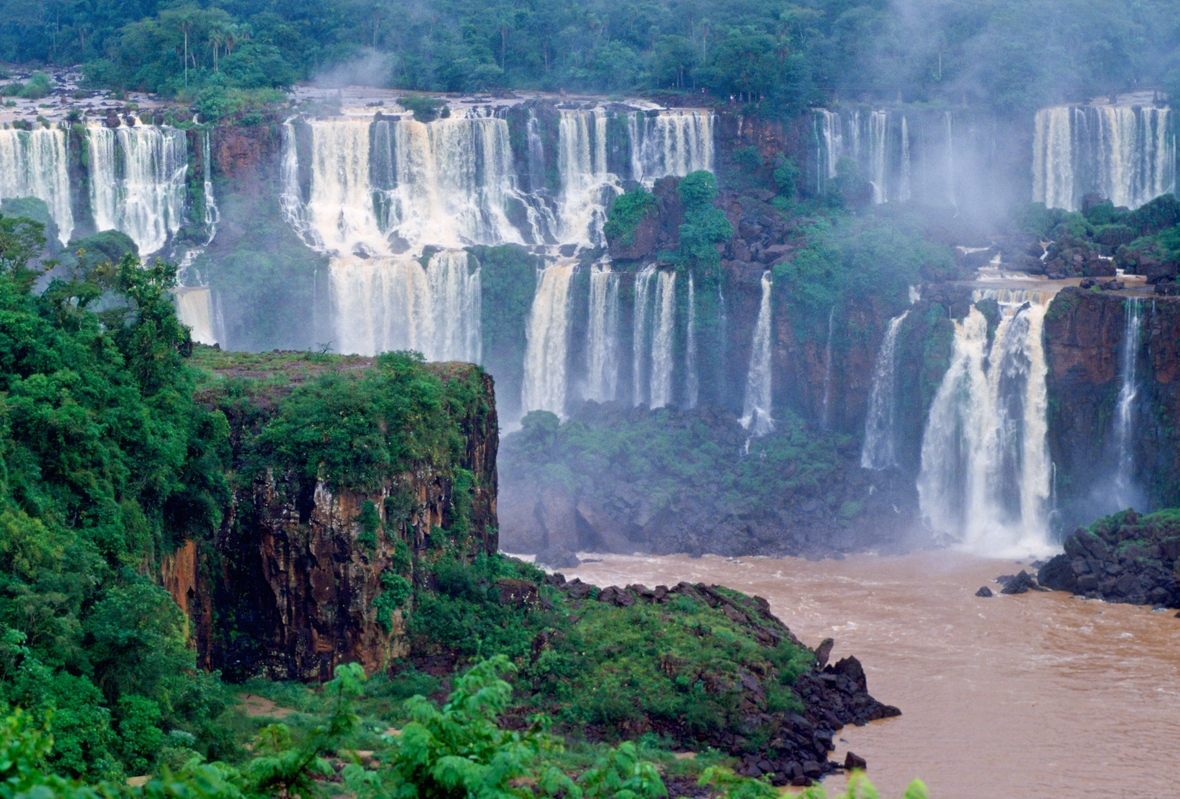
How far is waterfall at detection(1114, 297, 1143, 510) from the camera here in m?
39.2

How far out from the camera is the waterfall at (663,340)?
153 ft

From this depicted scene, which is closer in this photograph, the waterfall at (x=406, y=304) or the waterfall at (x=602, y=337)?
the waterfall at (x=602, y=337)

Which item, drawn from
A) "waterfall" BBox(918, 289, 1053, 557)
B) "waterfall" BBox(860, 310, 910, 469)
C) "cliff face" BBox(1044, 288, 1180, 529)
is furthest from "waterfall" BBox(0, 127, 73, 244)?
"cliff face" BBox(1044, 288, 1180, 529)

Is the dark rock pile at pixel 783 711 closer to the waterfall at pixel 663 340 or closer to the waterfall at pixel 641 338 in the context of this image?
the waterfall at pixel 663 340

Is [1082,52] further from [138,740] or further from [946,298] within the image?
[138,740]

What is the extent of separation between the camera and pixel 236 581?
25172 mm

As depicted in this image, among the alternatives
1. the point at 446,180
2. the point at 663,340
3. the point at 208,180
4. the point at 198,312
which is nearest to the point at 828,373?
the point at 663,340

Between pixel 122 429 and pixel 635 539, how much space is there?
64.8 feet

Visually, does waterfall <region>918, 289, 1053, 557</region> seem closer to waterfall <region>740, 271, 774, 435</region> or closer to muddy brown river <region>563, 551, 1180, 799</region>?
muddy brown river <region>563, 551, 1180, 799</region>

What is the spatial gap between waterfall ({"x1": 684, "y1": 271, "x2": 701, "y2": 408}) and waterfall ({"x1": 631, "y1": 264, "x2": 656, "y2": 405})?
1.16m

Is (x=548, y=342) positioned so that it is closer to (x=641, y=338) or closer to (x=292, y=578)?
(x=641, y=338)

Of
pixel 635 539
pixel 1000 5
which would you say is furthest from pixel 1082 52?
pixel 635 539

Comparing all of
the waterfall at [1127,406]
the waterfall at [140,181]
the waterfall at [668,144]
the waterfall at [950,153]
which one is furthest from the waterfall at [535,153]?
the waterfall at [1127,406]

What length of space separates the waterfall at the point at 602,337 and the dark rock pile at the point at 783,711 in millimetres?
16895
